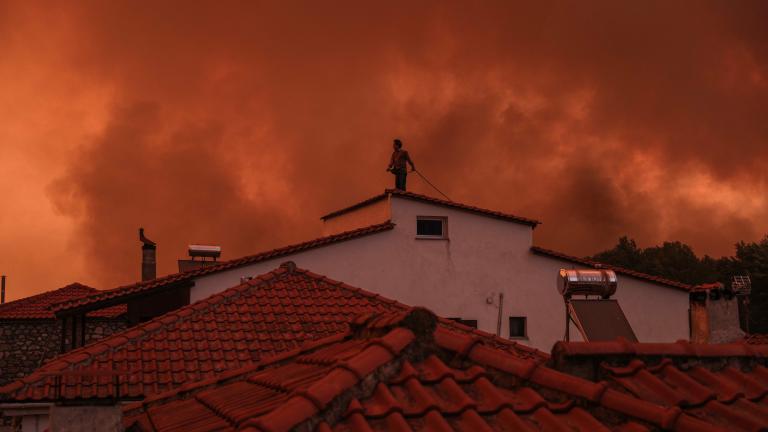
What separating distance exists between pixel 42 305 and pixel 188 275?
1804 centimetres

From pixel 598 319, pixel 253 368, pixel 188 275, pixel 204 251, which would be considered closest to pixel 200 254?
pixel 204 251

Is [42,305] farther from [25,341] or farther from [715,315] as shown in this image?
[715,315]

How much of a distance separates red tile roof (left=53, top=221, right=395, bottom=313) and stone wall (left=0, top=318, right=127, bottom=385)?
1490 centimetres

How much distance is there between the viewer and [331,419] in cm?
429

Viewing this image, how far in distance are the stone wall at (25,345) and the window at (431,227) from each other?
1612 centimetres

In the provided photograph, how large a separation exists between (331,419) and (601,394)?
1550 millimetres

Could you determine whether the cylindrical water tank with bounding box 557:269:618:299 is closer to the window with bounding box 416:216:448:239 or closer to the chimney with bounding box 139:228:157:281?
the window with bounding box 416:216:448:239

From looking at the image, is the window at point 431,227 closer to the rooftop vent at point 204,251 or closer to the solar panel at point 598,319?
the rooftop vent at point 204,251

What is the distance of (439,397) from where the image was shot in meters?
4.55

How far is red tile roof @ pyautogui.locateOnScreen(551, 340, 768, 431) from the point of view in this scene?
15.6 ft

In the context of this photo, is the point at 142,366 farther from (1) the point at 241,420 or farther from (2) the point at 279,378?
(1) the point at 241,420

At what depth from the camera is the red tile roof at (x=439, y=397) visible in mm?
4242

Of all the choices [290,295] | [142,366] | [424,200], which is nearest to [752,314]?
[424,200]

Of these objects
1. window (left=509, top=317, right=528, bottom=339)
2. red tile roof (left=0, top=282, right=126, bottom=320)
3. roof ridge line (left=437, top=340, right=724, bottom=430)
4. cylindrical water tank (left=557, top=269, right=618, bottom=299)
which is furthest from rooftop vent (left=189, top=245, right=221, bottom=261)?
roof ridge line (left=437, top=340, right=724, bottom=430)
